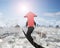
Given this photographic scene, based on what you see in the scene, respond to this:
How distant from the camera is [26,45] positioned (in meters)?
12.9

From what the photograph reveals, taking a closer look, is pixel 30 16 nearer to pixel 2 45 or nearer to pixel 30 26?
pixel 30 26

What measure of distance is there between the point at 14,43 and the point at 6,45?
67cm

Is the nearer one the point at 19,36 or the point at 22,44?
the point at 22,44

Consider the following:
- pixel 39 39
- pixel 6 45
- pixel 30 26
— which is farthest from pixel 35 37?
pixel 30 26

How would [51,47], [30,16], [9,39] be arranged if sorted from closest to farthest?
[30,16] < [51,47] < [9,39]

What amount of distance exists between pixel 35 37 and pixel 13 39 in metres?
1.65

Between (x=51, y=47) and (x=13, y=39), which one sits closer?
(x=51, y=47)

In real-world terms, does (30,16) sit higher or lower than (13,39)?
higher

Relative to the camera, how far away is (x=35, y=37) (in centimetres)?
1480

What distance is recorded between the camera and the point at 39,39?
48.1 ft

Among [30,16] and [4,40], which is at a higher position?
[30,16]

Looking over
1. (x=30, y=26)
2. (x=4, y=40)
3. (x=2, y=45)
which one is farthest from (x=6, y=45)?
(x=30, y=26)

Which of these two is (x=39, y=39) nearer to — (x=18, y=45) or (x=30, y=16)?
(x=18, y=45)

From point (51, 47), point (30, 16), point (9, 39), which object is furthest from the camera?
point (9, 39)
